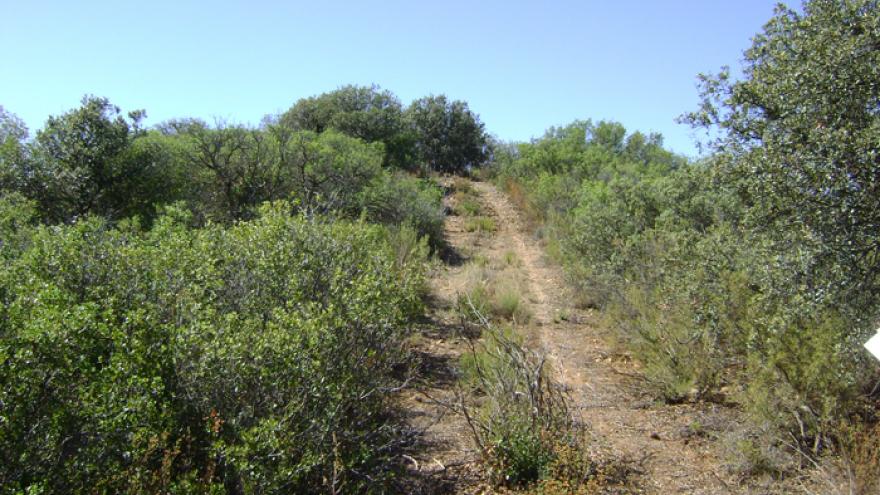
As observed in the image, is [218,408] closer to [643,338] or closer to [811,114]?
[811,114]

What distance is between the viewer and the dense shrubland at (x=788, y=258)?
17.3ft

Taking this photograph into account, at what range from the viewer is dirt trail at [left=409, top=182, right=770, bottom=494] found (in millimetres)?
6473

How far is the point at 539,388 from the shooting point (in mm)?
6426

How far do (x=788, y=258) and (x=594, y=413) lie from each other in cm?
329

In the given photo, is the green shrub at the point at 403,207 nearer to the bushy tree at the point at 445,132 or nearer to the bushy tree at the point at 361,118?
the bushy tree at the point at 361,118

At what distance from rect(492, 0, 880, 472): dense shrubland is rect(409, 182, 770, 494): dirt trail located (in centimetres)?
43

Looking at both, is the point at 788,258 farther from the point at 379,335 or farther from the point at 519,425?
the point at 379,335

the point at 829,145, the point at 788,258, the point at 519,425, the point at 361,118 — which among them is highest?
the point at 361,118

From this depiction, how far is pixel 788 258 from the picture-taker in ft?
19.0

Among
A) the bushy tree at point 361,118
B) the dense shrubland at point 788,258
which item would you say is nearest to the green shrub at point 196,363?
the dense shrubland at point 788,258

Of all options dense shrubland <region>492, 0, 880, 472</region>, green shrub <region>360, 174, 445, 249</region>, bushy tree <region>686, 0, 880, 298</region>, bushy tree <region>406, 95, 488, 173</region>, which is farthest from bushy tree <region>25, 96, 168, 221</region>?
bushy tree <region>406, 95, 488, 173</region>

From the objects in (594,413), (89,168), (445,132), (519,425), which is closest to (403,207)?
(89,168)

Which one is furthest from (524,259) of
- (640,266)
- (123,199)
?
(123,199)

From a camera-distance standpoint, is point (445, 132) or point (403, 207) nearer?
point (403, 207)
